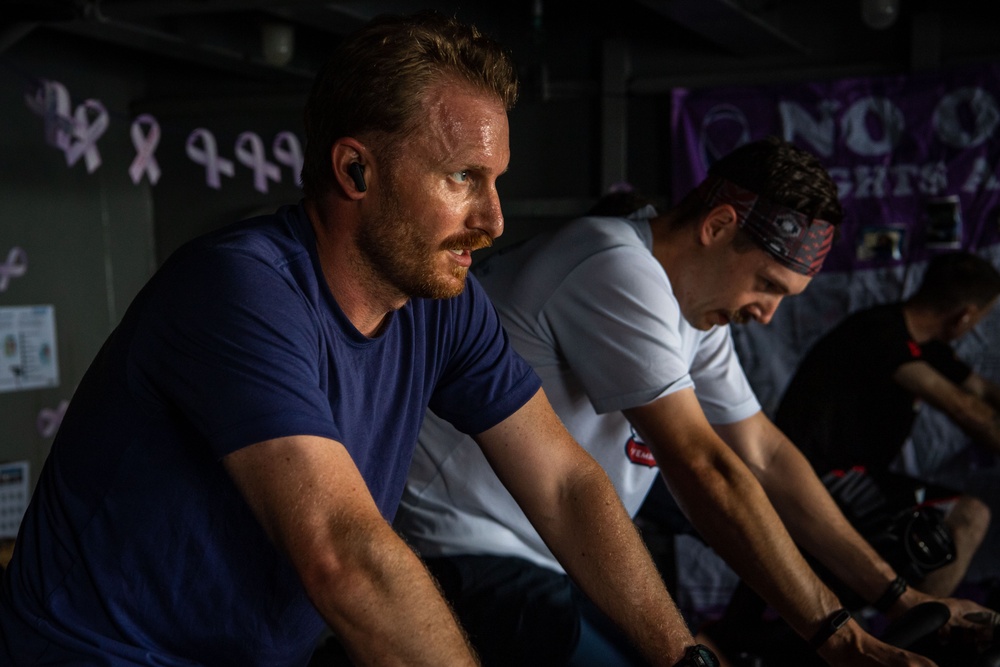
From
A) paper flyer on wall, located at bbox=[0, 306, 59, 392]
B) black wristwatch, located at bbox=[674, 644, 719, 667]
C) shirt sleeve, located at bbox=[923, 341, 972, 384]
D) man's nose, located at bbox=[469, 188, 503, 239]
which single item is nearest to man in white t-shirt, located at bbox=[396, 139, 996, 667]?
black wristwatch, located at bbox=[674, 644, 719, 667]

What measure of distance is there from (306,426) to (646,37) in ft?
13.1

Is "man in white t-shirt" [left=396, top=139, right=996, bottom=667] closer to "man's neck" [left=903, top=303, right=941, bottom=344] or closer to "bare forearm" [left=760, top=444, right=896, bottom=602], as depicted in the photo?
"bare forearm" [left=760, top=444, right=896, bottom=602]

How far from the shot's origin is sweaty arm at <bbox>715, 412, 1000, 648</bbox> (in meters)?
1.91

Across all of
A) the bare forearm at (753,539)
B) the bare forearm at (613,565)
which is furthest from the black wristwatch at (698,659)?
the bare forearm at (753,539)

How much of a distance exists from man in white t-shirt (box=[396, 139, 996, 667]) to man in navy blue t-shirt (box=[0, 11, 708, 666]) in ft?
0.95

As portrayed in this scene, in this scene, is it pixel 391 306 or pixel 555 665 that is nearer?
pixel 391 306

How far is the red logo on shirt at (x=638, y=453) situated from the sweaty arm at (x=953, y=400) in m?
1.84

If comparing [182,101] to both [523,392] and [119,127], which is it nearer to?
Answer: [119,127]

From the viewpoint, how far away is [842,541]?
6.50ft

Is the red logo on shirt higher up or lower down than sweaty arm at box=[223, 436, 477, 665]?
lower down

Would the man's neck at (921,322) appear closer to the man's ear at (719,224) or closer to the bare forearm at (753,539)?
the man's ear at (719,224)

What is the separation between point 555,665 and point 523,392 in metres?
0.50

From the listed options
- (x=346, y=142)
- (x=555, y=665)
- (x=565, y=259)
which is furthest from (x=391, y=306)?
(x=555, y=665)

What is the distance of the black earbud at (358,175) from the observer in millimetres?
1246
